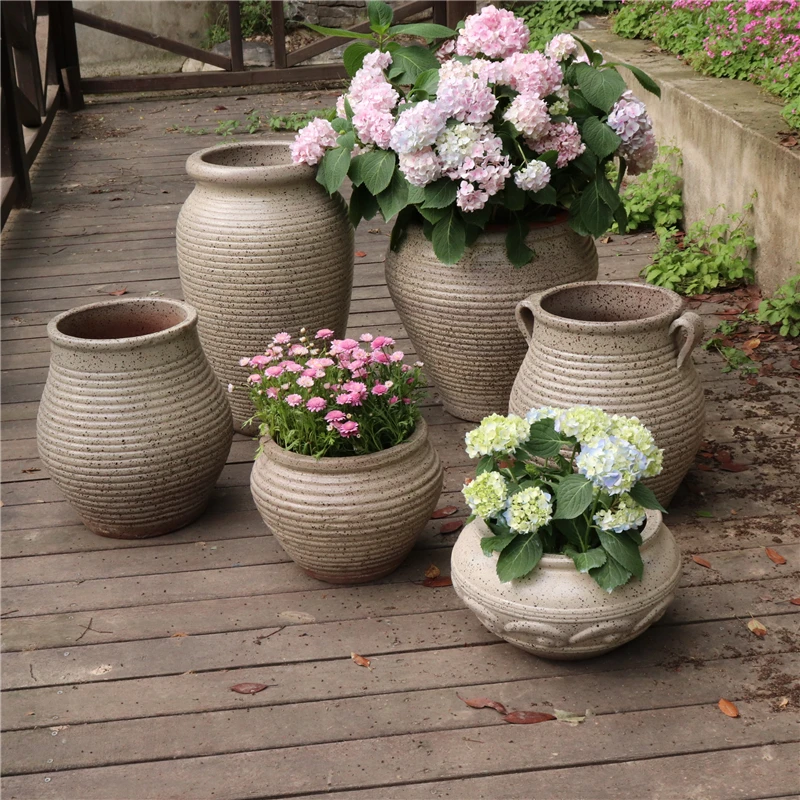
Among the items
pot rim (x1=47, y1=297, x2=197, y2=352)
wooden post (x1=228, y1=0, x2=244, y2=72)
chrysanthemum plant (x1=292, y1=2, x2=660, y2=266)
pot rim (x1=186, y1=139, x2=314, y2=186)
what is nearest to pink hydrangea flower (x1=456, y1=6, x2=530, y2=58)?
chrysanthemum plant (x1=292, y1=2, x2=660, y2=266)

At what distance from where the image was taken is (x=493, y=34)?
3.03 m

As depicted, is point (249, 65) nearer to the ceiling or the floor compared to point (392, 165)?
nearer to the floor

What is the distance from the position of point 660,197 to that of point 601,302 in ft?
8.04

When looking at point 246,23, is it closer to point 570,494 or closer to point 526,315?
point 526,315

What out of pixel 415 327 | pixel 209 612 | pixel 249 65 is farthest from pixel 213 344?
pixel 249 65

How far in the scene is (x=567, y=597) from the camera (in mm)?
2160

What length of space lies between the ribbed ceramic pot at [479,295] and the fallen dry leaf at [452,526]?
0.56 m

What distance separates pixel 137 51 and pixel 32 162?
3.50m

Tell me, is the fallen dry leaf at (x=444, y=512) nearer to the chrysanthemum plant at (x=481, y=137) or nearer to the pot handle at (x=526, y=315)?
the pot handle at (x=526, y=315)

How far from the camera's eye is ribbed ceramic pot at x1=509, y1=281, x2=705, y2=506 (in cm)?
261

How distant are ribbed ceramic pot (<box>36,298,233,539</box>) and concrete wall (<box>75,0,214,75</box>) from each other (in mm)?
7417

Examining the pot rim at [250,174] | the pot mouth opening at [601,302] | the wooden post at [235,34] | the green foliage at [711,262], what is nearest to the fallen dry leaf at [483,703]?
the pot mouth opening at [601,302]

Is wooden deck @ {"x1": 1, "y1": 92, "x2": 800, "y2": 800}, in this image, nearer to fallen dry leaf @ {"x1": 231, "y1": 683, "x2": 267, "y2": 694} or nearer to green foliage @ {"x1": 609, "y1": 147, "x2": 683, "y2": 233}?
fallen dry leaf @ {"x1": 231, "y1": 683, "x2": 267, "y2": 694}

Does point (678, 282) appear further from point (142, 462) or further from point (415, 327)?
point (142, 462)
